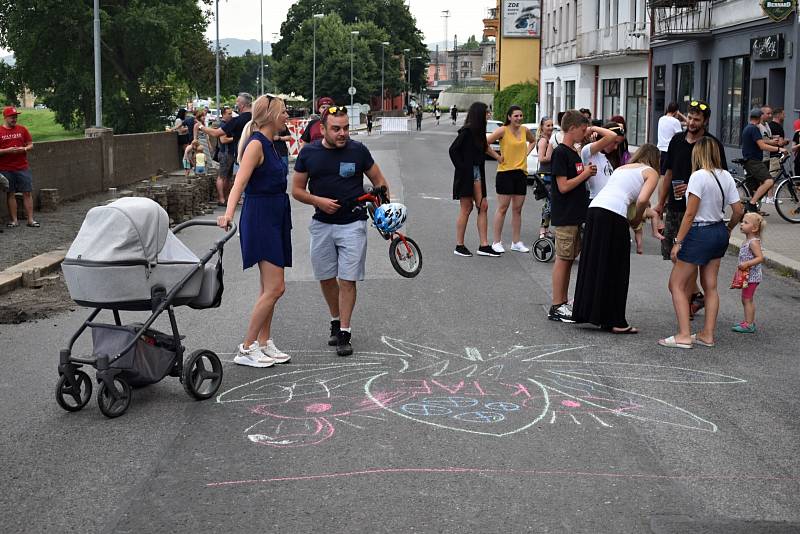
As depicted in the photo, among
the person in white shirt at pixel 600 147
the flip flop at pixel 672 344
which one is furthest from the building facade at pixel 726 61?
the flip flop at pixel 672 344

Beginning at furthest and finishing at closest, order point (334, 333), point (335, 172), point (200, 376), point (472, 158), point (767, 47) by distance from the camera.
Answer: point (767, 47) < point (472, 158) < point (334, 333) < point (335, 172) < point (200, 376)

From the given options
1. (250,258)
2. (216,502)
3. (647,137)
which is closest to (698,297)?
(250,258)

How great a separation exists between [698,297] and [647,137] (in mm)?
30830

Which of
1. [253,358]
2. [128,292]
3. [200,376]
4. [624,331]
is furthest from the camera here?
[624,331]

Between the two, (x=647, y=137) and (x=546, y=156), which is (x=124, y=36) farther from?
(x=546, y=156)

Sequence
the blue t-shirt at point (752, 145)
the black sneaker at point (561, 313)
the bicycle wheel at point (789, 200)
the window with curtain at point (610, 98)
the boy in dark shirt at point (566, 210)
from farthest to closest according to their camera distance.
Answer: the window with curtain at point (610, 98) < the blue t-shirt at point (752, 145) < the bicycle wheel at point (789, 200) < the boy in dark shirt at point (566, 210) < the black sneaker at point (561, 313)

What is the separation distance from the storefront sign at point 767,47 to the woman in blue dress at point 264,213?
66.7ft

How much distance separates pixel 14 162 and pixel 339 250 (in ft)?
31.3

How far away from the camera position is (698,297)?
408 inches

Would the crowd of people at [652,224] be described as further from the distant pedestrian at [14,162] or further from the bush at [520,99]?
the bush at [520,99]

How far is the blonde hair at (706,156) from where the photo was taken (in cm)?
879

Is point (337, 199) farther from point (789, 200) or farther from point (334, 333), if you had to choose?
point (789, 200)

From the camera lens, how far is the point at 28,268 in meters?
12.2

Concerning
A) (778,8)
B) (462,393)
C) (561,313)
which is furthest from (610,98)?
(462,393)
